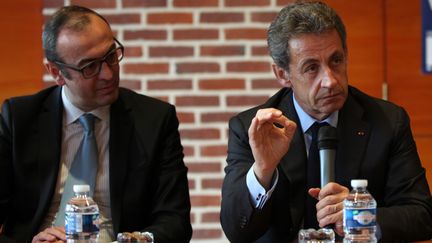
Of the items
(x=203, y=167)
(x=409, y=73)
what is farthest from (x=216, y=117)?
(x=409, y=73)

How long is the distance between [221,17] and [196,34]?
0.14 meters

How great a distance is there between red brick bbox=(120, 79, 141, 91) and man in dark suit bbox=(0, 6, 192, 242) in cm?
87

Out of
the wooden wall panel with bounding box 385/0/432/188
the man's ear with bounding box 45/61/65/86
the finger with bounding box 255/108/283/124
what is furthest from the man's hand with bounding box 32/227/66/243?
the wooden wall panel with bounding box 385/0/432/188

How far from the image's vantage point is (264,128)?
2430 millimetres

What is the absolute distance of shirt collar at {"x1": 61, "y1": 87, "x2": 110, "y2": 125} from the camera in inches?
115

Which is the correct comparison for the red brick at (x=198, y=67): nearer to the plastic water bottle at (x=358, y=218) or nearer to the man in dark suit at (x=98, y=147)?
the man in dark suit at (x=98, y=147)

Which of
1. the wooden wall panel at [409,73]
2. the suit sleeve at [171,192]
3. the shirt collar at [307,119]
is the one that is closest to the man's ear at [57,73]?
the suit sleeve at [171,192]

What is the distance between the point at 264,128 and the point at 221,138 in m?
1.40

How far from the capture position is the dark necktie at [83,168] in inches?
111

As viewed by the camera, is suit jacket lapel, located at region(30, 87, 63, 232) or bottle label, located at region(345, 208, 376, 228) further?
suit jacket lapel, located at region(30, 87, 63, 232)

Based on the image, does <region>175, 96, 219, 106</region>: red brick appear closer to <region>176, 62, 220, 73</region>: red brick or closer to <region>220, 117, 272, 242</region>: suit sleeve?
<region>176, 62, 220, 73</region>: red brick

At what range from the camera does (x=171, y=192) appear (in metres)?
2.86

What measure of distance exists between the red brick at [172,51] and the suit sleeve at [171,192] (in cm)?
88

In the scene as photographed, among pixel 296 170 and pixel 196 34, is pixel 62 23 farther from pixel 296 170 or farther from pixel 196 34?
pixel 196 34
